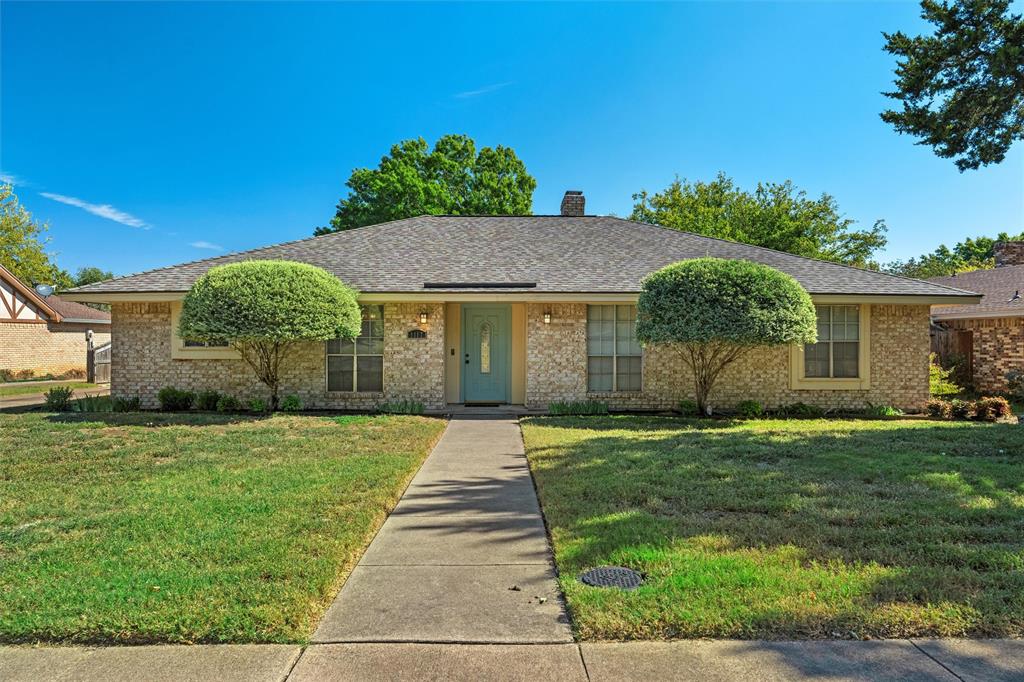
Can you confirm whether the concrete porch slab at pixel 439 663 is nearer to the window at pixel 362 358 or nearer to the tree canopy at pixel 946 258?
the window at pixel 362 358

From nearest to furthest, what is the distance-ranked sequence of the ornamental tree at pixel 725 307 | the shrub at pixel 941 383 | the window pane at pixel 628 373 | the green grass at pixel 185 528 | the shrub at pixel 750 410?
the green grass at pixel 185 528, the ornamental tree at pixel 725 307, the shrub at pixel 750 410, the window pane at pixel 628 373, the shrub at pixel 941 383

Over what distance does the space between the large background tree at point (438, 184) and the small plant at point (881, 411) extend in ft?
75.4

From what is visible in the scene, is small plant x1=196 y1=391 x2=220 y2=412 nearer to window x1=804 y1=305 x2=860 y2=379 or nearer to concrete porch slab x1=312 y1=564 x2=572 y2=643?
concrete porch slab x1=312 y1=564 x2=572 y2=643

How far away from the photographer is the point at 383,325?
1214 centimetres

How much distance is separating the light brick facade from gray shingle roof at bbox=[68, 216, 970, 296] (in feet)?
2.14

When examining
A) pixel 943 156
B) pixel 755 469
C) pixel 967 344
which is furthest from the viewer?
pixel 967 344

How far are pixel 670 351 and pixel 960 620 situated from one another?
9.28 metres

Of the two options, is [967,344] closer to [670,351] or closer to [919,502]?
[670,351]

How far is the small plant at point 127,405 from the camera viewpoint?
11.8 metres

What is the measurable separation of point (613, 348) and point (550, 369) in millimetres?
1505

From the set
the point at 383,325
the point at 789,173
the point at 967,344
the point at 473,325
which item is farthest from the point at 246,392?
the point at 789,173

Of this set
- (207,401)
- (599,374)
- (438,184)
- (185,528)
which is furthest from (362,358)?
(438,184)

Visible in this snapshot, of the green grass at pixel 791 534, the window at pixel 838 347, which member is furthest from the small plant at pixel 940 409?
the green grass at pixel 791 534

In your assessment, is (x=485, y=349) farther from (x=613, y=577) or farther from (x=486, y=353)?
(x=613, y=577)
